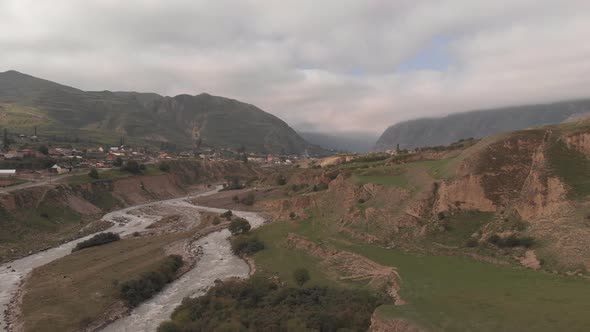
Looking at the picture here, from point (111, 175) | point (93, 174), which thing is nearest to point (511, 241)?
point (93, 174)

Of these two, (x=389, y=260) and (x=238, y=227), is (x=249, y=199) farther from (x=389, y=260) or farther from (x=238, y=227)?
(x=389, y=260)

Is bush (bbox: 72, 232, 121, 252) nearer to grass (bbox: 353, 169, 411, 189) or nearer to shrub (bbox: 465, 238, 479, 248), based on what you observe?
grass (bbox: 353, 169, 411, 189)

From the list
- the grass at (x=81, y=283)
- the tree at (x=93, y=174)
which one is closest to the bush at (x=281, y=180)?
the tree at (x=93, y=174)

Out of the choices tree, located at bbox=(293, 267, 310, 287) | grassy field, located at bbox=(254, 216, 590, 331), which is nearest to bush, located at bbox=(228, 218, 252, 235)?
grassy field, located at bbox=(254, 216, 590, 331)

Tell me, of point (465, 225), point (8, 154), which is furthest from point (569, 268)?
point (8, 154)

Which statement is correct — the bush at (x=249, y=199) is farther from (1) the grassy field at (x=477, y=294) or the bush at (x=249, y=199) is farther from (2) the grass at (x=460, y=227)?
(2) the grass at (x=460, y=227)

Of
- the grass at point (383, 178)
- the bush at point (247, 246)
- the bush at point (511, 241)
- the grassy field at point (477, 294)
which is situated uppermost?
the grass at point (383, 178)
